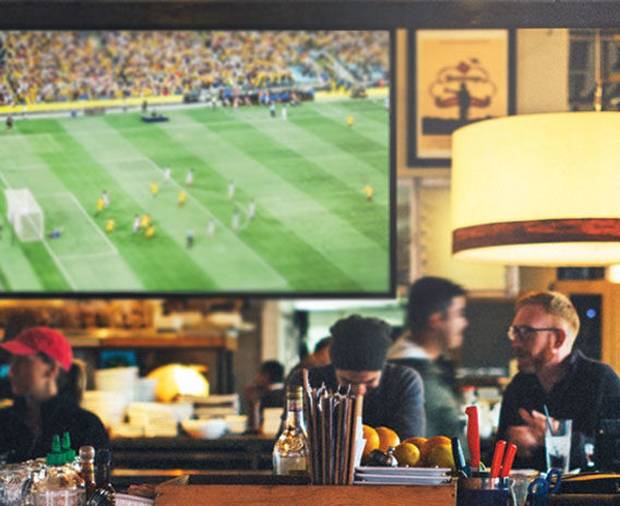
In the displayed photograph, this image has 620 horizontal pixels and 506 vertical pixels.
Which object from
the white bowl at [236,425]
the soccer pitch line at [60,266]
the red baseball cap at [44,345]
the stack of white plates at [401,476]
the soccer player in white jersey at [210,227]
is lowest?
the white bowl at [236,425]

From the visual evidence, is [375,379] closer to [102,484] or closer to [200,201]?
[102,484]

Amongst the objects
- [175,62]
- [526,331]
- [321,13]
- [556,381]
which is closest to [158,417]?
[175,62]

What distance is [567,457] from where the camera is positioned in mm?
4070

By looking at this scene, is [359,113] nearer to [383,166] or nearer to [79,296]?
[383,166]

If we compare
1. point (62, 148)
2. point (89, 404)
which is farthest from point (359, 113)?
point (89, 404)

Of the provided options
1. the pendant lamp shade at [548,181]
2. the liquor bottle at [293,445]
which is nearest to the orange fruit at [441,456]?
the liquor bottle at [293,445]

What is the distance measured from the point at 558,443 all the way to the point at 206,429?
2.56 metres

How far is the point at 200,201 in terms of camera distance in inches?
259

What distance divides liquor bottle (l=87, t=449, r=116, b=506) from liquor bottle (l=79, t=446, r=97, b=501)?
0.7 inches

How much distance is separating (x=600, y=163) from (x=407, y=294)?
11.8ft

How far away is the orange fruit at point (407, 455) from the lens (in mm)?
3109

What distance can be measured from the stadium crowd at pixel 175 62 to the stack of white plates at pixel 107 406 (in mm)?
1743

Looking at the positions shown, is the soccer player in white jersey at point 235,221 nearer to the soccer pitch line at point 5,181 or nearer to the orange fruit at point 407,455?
the soccer pitch line at point 5,181

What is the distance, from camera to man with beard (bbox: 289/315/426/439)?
4.67 meters
